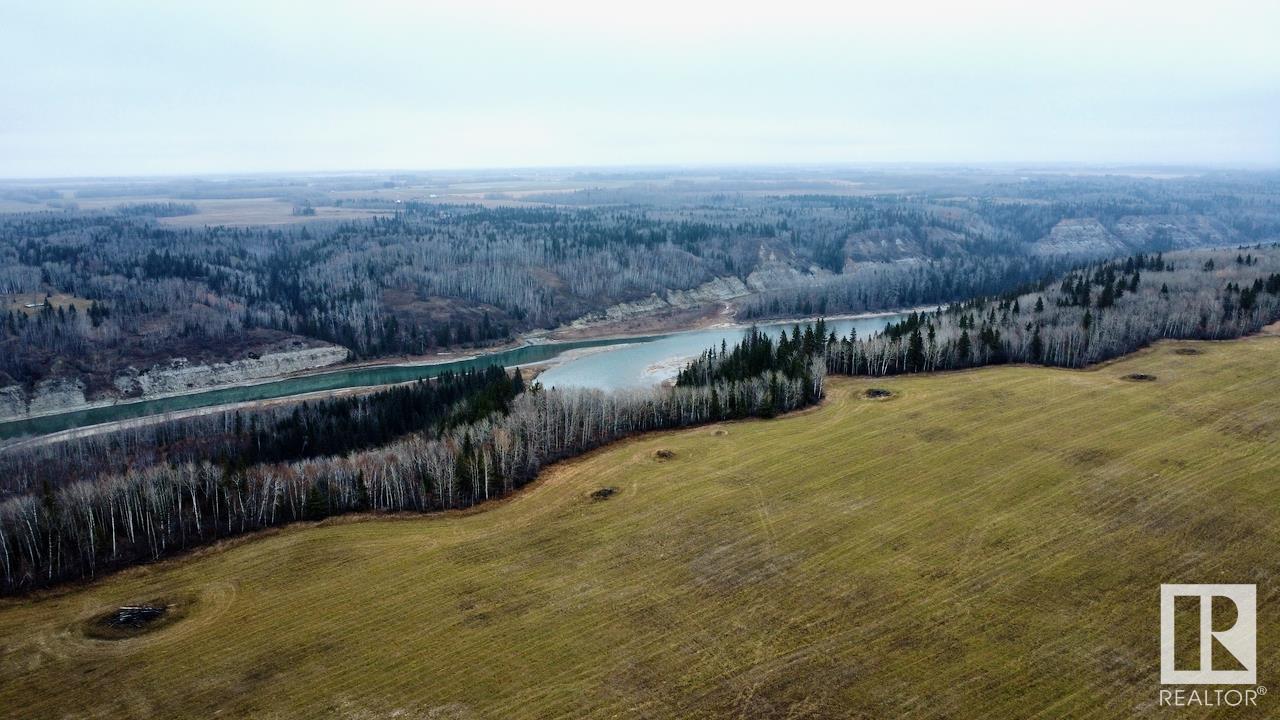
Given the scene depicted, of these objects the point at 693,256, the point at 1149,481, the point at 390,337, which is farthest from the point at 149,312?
the point at 1149,481

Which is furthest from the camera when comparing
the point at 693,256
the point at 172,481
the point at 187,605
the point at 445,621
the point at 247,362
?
the point at 693,256

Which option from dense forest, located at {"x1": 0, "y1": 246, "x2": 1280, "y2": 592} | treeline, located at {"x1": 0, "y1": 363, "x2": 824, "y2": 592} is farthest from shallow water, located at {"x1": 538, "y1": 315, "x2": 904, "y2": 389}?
treeline, located at {"x1": 0, "y1": 363, "x2": 824, "y2": 592}

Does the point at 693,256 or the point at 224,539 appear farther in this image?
the point at 693,256

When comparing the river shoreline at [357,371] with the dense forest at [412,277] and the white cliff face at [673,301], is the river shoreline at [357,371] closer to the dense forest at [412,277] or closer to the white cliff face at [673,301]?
the dense forest at [412,277]

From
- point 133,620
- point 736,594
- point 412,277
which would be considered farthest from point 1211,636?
point 412,277

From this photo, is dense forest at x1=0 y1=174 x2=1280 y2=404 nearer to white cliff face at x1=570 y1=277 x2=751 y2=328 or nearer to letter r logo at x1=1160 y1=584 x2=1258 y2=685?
white cliff face at x1=570 y1=277 x2=751 y2=328

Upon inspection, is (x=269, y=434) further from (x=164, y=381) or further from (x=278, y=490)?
(x=164, y=381)

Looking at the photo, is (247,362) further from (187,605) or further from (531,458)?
(187,605)
